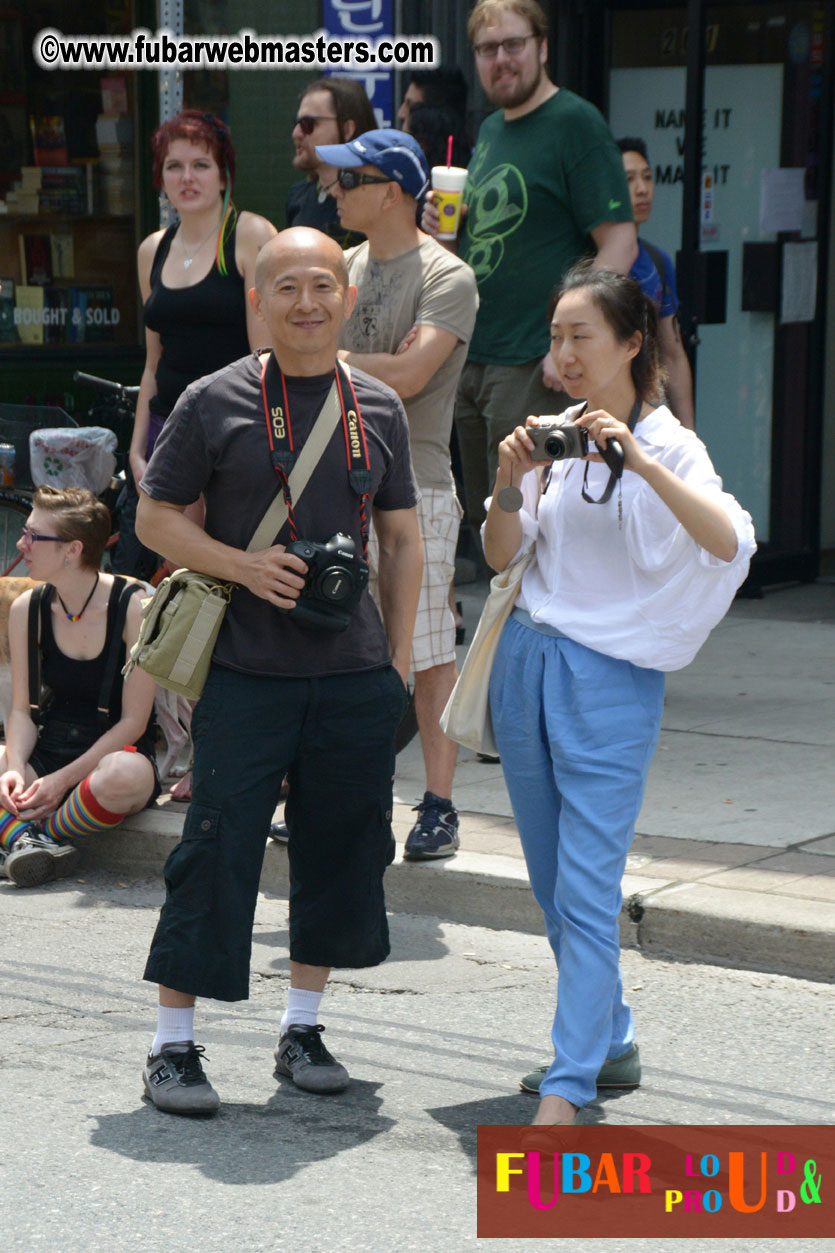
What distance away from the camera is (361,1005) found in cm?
494

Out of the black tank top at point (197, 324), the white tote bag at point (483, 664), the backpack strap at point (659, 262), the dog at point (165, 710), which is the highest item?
the backpack strap at point (659, 262)

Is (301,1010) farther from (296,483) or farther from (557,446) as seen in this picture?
(557,446)

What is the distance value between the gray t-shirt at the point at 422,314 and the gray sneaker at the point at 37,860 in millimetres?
1721

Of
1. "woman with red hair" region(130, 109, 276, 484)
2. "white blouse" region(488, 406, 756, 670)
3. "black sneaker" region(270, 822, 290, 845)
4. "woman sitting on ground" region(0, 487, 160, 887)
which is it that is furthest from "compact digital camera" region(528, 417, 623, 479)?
"woman with red hair" region(130, 109, 276, 484)

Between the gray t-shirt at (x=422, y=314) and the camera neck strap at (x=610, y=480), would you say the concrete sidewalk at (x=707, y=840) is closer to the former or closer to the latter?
the gray t-shirt at (x=422, y=314)

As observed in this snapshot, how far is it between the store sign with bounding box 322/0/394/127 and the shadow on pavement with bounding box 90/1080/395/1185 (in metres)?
5.93

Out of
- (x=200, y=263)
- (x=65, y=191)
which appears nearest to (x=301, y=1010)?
(x=200, y=263)

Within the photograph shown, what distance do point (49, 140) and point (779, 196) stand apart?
3.99 metres

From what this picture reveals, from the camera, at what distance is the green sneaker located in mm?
4281

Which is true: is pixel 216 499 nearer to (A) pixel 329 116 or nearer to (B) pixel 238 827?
(B) pixel 238 827

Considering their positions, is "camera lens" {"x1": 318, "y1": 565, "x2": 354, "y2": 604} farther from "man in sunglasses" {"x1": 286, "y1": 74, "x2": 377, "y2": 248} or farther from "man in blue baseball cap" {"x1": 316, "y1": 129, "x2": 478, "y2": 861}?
"man in sunglasses" {"x1": 286, "y1": 74, "x2": 377, "y2": 248}

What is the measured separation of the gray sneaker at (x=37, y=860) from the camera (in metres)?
6.11

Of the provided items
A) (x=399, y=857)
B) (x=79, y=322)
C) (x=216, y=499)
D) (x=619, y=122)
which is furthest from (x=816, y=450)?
(x=216, y=499)

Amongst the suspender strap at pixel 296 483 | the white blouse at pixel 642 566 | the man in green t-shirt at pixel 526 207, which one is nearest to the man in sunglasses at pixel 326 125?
the man in green t-shirt at pixel 526 207
